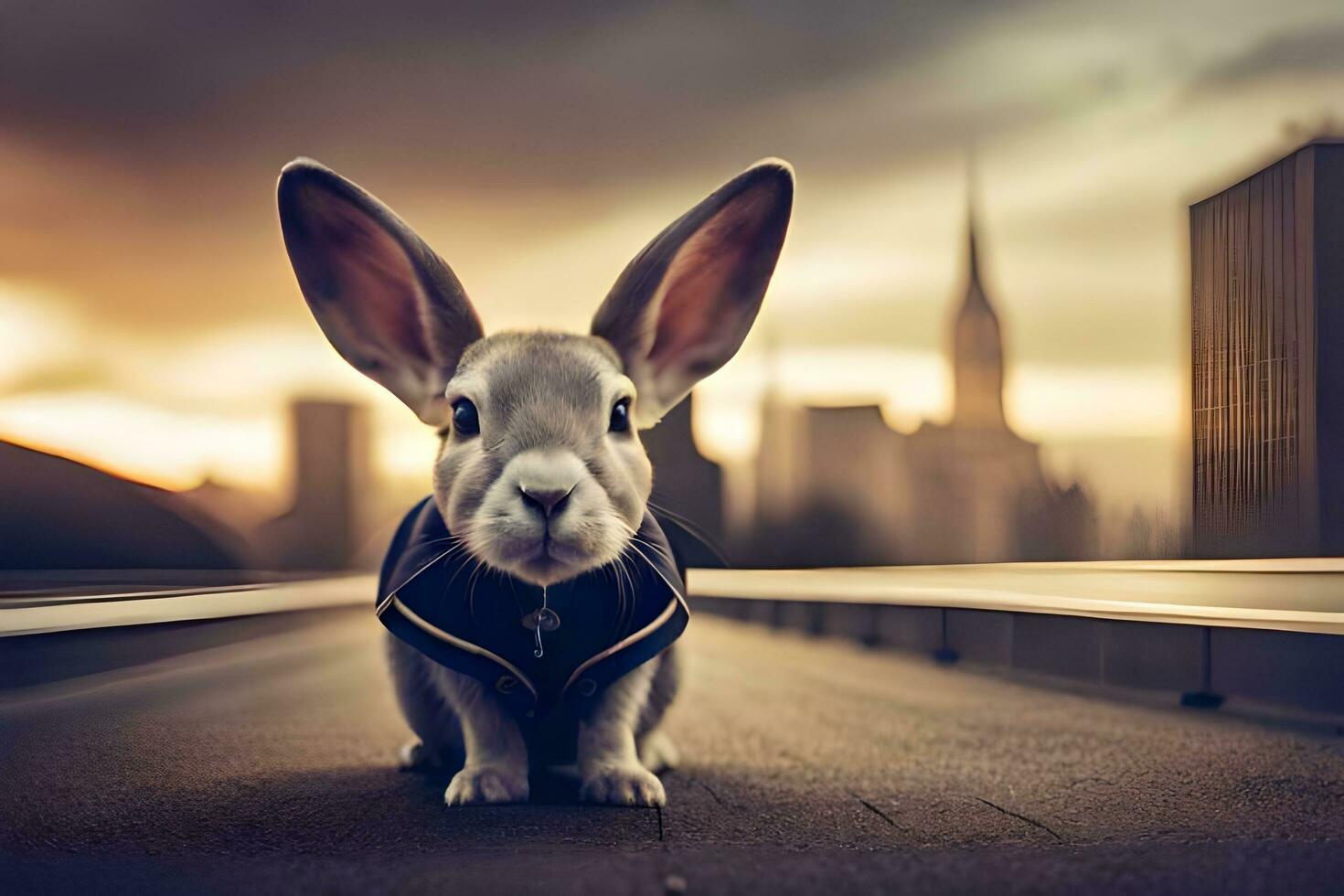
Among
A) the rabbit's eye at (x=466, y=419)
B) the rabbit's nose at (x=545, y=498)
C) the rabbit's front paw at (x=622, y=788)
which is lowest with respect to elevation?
the rabbit's front paw at (x=622, y=788)

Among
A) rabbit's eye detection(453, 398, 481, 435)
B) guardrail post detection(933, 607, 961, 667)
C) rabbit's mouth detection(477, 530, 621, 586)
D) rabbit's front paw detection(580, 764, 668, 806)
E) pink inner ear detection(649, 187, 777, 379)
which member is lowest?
guardrail post detection(933, 607, 961, 667)

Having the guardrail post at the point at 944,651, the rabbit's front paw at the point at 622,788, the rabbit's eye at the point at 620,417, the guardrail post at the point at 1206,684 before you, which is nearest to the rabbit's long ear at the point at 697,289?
the rabbit's eye at the point at 620,417

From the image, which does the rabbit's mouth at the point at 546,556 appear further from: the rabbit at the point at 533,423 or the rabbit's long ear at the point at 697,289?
the rabbit's long ear at the point at 697,289

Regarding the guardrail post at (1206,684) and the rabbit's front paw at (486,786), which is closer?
the rabbit's front paw at (486,786)

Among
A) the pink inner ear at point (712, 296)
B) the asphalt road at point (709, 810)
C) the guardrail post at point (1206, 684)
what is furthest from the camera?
the guardrail post at point (1206, 684)

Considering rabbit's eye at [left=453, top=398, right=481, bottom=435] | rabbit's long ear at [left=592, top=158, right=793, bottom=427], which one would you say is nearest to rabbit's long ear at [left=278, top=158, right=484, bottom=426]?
rabbit's eye at [left=453, top=398, right=481, bottom=435]

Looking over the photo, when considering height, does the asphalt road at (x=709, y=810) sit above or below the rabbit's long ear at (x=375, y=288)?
below

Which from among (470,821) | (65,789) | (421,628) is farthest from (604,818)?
(65,789)

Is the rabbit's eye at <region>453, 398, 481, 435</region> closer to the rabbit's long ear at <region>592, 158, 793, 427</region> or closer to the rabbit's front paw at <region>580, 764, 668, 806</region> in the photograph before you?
the rabbit's long ear at <region>592, 158, 793, 427</region>
